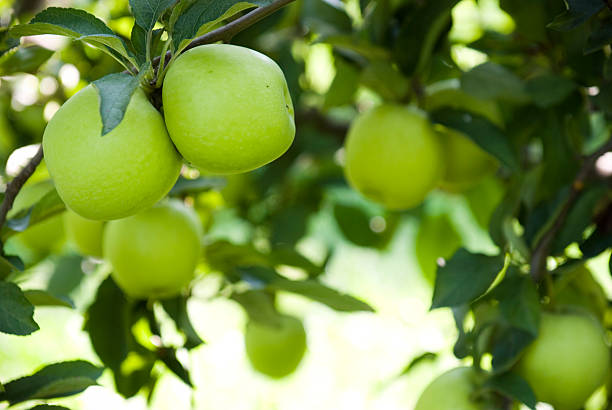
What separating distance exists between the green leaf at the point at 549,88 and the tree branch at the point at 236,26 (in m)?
0.43

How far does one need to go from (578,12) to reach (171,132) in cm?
39

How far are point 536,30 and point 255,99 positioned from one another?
23.3 inches

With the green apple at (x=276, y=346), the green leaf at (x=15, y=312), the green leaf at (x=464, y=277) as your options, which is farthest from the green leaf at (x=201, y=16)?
the green apple at (x=276, y=346)

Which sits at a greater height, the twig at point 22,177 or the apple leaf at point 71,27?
the apple leaf at point 71,27

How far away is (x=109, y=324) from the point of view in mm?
929

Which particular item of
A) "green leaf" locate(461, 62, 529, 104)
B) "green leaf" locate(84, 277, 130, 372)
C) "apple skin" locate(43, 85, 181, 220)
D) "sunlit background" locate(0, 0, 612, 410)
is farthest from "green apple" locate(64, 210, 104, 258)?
"green leaf" locate(461, 62, 529, 104)

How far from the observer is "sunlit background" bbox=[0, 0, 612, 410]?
131 cm

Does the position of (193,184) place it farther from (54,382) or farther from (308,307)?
(308,307)

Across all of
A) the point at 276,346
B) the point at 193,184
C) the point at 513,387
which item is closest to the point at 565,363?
the point at 513,387

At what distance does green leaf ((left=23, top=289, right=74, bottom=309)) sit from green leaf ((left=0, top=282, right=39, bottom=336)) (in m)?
0.15

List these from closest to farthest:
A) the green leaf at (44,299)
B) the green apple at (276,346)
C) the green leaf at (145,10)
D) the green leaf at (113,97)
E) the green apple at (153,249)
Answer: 1. the green leaf at (113,97)
2. the green leaf at (145,10)
3. the green leaf at (44,299)
4. the green apple at (153,249)
5. the green apple at (276,346)

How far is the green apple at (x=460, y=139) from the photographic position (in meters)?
1.01

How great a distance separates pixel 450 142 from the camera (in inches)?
40.4

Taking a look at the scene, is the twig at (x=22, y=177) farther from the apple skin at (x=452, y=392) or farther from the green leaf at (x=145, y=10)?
the apple skin at (x=452, y=392)
